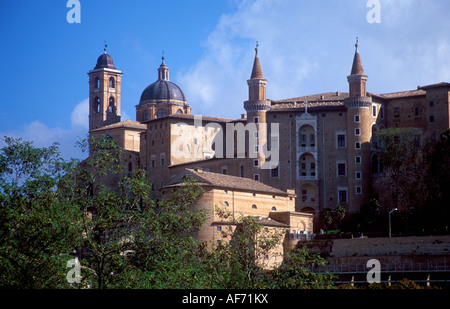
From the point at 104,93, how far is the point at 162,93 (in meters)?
6.29

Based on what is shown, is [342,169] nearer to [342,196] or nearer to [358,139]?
[342,196]

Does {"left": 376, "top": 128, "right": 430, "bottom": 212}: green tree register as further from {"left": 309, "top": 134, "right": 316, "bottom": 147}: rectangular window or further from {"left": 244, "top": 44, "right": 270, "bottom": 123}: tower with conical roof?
{"left": 244, "top": 44, "right": 270, "bottom": 123}: tower with conical roof

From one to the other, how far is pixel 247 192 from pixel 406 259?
12.0m

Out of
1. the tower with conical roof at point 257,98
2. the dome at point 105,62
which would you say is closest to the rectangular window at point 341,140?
the tower with conical roof at point 257,98

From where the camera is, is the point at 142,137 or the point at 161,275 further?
the point at 142,137

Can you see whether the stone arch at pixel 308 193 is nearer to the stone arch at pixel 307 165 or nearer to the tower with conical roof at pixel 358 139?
the stone arch at pixel 307 165

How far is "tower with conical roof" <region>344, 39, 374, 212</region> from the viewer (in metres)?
61.6

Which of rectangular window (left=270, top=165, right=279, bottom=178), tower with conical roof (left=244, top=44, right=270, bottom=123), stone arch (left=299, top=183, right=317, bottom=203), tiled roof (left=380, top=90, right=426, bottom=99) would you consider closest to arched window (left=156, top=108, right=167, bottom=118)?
tower with conical roof (left=244, top=44, right=270, bottom=123)

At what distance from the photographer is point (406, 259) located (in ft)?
157

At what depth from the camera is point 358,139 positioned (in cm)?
6241

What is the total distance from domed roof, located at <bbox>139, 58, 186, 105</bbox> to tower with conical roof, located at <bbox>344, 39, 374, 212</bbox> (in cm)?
3045
